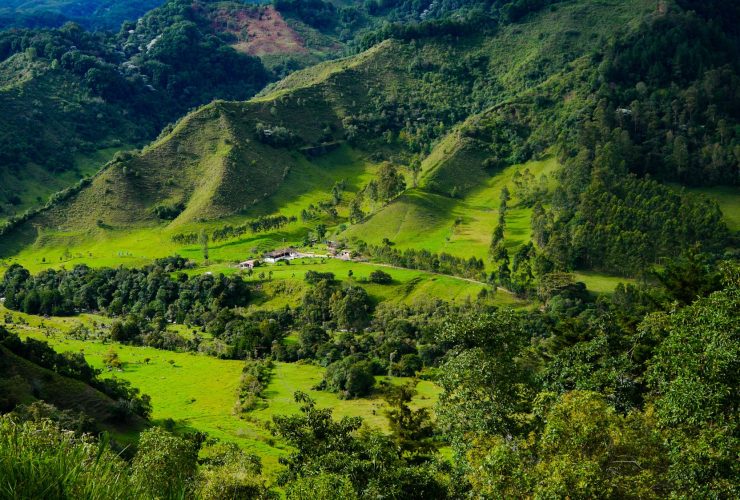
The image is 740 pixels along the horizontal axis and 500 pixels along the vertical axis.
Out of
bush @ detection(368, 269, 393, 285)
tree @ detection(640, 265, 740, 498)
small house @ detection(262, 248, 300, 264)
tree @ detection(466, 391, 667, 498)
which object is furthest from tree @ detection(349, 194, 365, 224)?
tree @ detection(466, 391, 667, 498)

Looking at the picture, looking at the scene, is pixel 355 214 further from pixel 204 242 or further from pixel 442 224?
pixel 204 242

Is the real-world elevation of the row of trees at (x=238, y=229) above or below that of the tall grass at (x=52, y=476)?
below

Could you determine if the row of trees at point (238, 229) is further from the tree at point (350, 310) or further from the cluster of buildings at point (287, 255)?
the tree at point (350, 310)

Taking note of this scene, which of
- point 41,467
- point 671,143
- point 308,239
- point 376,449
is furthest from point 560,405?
point 671,143

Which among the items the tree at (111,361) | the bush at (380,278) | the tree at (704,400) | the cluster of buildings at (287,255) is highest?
the tree at (704,400)

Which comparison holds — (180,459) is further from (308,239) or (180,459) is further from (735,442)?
(308,239)

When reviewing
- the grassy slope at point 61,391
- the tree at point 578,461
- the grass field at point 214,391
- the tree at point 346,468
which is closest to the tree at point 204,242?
the grass field at point 214,391

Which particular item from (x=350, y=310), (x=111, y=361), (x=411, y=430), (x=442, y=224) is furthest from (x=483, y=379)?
(x=442, y=224)

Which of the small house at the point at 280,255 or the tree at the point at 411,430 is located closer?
the tree at the point at 411,430
